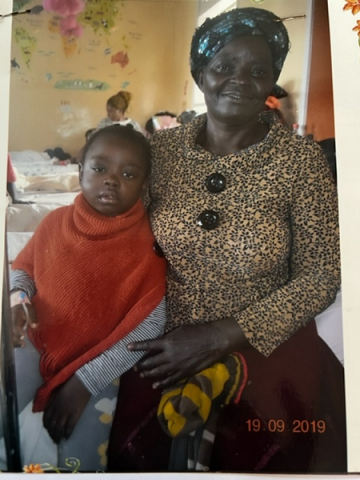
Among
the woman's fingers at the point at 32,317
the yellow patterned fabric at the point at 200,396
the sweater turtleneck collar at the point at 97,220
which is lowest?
the yellow patterned fabric at the point at 200,396

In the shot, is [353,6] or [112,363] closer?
[112,363]

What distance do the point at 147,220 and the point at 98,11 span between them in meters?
0.39

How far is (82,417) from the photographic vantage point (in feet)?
2.36

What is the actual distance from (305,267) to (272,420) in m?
0.25

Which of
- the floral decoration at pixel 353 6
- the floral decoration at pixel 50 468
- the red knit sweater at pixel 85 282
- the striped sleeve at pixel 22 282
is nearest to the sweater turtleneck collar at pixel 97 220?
the red knit sweater at pixel 85 282

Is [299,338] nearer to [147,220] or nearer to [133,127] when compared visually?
[147,220]

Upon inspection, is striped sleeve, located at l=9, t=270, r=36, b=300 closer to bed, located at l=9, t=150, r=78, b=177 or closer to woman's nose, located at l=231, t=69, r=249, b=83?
bed, located at l=9, t=150, r=78, b=177

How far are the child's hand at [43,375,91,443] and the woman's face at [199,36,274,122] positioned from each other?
50cm

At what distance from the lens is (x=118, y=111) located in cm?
78

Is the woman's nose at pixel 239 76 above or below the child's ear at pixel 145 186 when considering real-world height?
above

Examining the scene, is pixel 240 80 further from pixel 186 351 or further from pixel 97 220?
pixel 186 351

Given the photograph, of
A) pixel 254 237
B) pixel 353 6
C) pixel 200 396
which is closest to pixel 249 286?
pixel 254 237

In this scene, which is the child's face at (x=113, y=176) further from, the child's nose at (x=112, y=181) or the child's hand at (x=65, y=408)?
the child's hand at (x=65, y=408)

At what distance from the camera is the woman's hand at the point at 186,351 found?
0.73m
